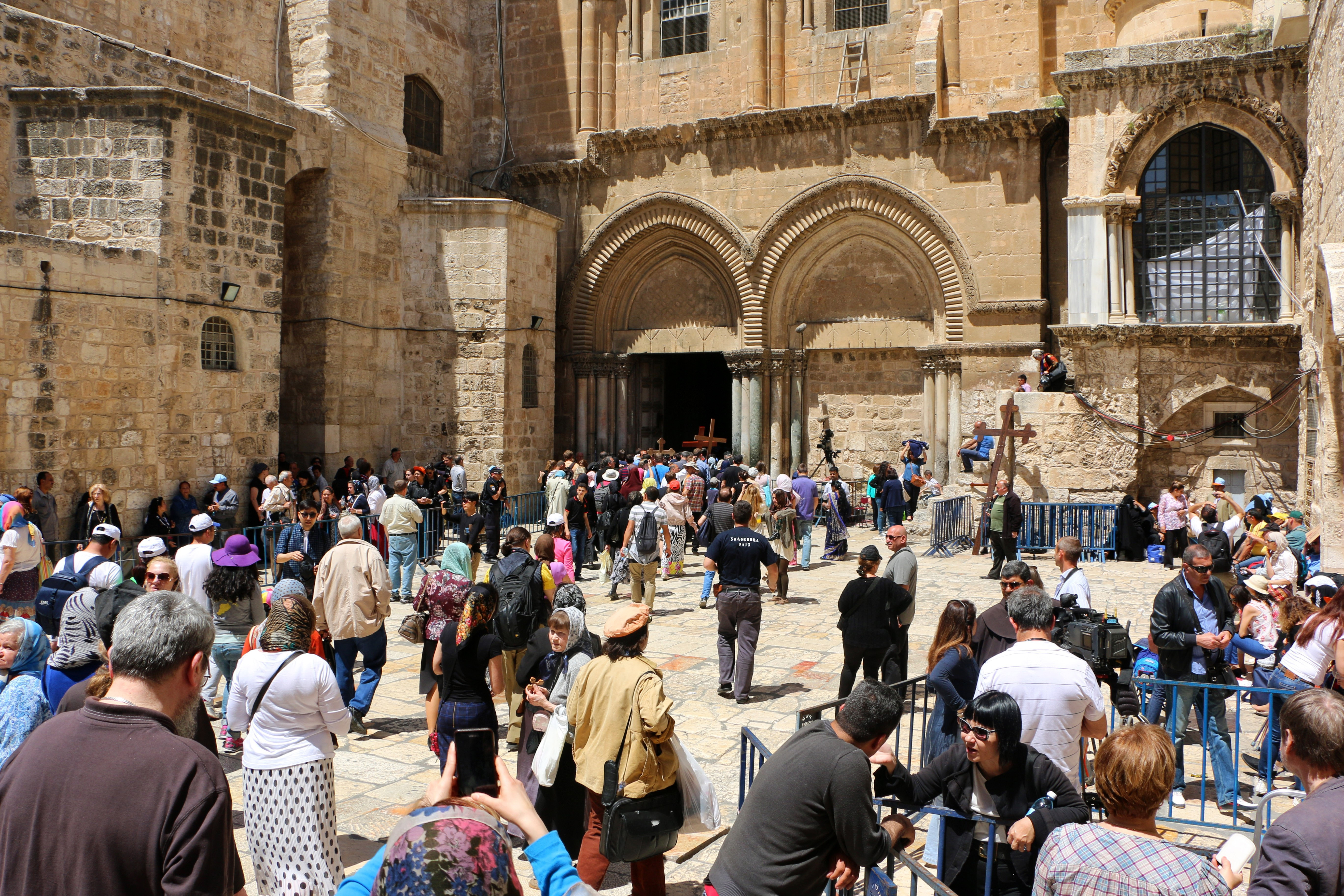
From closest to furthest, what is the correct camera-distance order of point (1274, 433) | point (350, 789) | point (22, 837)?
point (22, 837) < point (350, 789) < point (1274, 433)

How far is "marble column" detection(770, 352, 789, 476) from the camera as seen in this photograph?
18.9m

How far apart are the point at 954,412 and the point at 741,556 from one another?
10.9m

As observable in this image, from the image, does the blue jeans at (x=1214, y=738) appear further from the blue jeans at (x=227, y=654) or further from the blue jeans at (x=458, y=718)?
the blue jeans at (x=227, y=654)

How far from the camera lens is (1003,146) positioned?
54.3 feet

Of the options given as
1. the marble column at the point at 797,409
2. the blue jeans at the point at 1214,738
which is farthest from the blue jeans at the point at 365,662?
the marble column at the point at 797,409

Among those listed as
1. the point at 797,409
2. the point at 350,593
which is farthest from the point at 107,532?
the point at 797,409

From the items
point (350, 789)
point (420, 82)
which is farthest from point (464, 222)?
point (350, 789)

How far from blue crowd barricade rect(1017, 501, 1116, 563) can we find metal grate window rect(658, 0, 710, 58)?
11.1 m

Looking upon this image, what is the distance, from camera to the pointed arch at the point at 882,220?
56.1 feet

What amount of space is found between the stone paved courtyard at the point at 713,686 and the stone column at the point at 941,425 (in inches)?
156

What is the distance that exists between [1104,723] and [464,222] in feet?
51.6

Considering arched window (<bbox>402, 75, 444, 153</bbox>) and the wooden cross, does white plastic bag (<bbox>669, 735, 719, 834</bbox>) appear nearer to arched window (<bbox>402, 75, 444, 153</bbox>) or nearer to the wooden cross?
the wooden cross

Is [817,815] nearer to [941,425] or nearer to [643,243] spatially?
[941,425]

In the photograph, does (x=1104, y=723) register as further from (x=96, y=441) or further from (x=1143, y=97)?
(x=1143, y=97)
